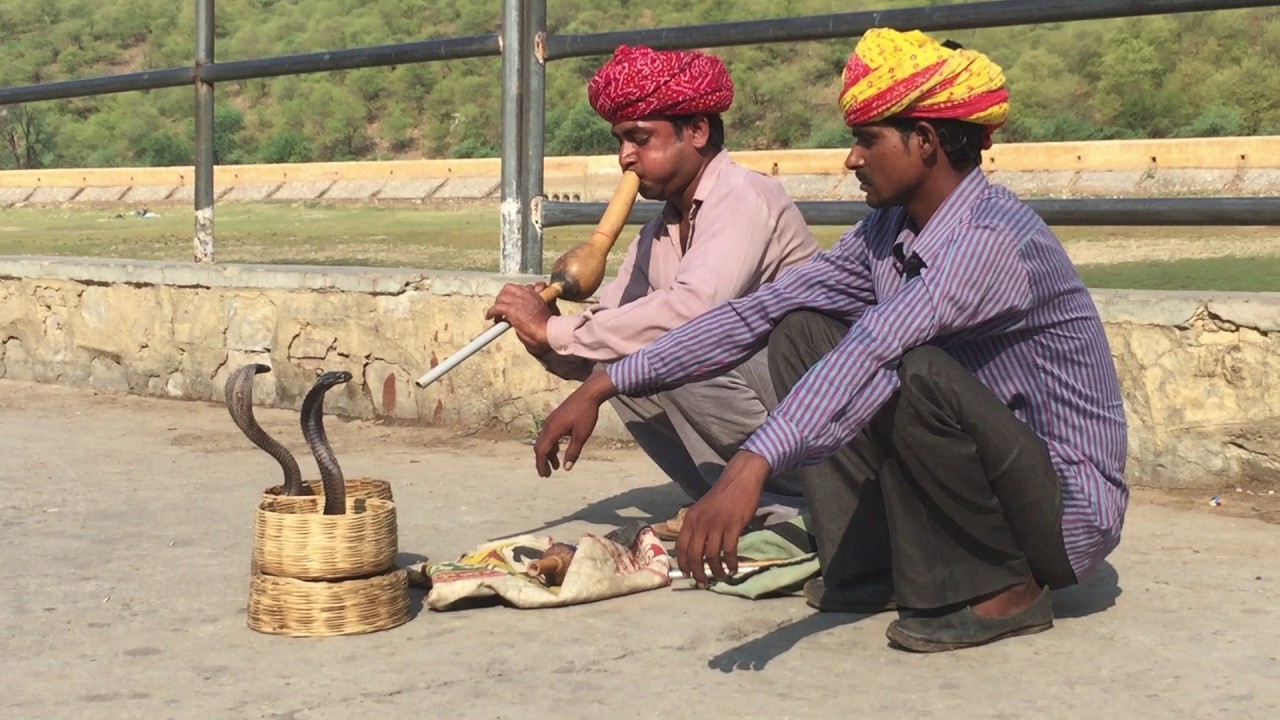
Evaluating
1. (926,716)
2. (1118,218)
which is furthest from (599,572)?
(1118,218)

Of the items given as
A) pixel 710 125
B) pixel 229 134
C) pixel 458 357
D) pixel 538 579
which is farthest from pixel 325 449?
pixel 229 134

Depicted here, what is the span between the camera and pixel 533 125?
212 inches

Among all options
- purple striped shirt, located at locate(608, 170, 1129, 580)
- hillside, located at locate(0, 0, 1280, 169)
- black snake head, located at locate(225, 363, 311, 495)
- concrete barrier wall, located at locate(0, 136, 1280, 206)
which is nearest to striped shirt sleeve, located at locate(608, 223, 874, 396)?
purple striped shirt, located at locate(608, 170, 1129, 580)

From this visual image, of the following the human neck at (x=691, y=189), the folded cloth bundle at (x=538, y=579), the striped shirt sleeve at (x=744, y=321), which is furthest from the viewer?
the human neck at (x=691, y=189)

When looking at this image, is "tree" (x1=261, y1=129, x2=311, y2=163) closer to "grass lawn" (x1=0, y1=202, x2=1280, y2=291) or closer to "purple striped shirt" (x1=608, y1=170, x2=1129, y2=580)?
"grass lawn" (x1=0, y1=202, x2=1280, y2=291)

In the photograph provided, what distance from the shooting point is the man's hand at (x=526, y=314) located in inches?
138

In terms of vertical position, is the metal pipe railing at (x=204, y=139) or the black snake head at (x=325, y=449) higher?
the metal pipe railing at (x=204, y=139)

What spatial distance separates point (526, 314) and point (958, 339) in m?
0.96

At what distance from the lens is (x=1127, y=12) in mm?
4340

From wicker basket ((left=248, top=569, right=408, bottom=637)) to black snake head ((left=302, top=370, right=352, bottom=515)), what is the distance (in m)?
0.16

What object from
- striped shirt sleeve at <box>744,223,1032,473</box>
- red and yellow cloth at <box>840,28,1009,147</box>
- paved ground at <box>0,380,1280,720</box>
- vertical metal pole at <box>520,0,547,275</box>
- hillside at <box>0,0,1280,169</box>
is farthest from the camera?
hillside at <box>0,0,1280,169</box>

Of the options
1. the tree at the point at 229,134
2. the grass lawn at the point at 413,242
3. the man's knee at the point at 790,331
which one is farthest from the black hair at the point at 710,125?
the tree at the point at 229,134

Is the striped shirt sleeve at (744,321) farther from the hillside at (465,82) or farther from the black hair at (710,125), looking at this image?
the hillside at (465,82)

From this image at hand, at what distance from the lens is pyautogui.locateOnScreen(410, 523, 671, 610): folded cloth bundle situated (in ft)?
10.7
